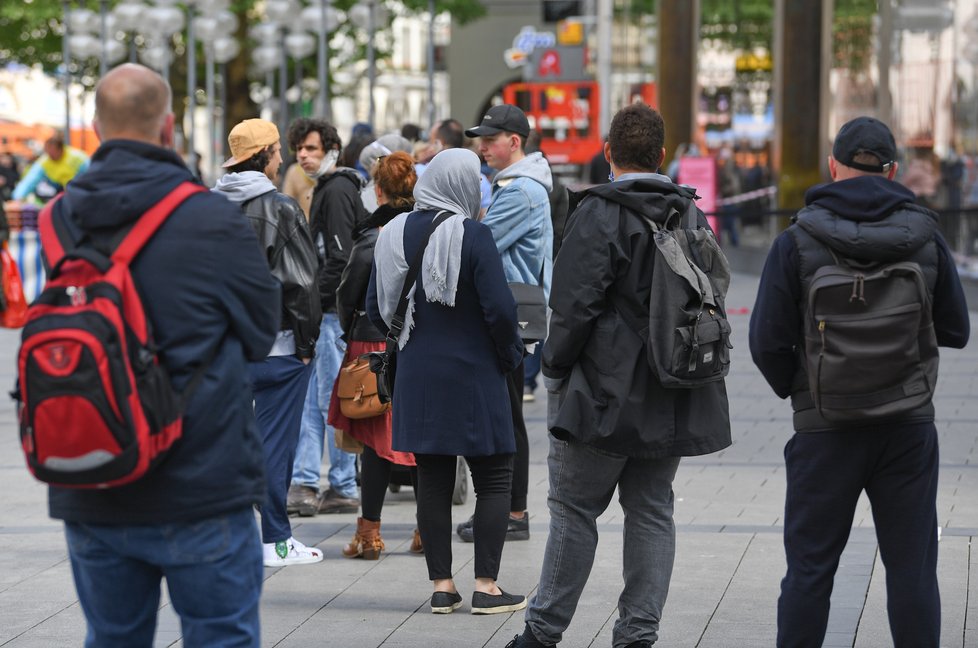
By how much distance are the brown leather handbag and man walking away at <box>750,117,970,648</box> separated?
2.38 m

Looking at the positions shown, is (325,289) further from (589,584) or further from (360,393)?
(589,584)

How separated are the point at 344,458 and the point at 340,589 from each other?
5.54ft

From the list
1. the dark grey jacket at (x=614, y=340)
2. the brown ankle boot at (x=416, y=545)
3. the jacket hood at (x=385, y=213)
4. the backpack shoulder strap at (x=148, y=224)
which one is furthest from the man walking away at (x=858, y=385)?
the brown ankle boot at (x=416, y=545)

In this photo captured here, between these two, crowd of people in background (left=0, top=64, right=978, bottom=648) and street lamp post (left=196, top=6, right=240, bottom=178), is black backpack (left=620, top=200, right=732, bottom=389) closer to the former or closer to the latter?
crowd of people in background (left=0, top=64, right=978, bottom=648)

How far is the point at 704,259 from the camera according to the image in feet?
16.7

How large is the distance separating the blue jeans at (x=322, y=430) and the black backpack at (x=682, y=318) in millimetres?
3200

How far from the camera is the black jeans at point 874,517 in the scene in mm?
4488

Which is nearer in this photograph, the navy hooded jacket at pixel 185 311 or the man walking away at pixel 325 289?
the navy hooded jacket at pixel 185 311

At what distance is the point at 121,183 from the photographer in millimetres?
3490

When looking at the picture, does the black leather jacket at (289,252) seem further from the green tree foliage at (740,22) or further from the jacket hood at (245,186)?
the green tree foliage at (740,22)

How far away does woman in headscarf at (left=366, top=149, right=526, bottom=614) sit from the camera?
18.7 ft

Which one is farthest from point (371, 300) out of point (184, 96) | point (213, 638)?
point (184, 96)

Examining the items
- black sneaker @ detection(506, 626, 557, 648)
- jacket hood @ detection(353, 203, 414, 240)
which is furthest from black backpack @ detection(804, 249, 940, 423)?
jacket hood @ detection(353, 203, 414, 240)

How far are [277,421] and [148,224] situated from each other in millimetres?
3274
